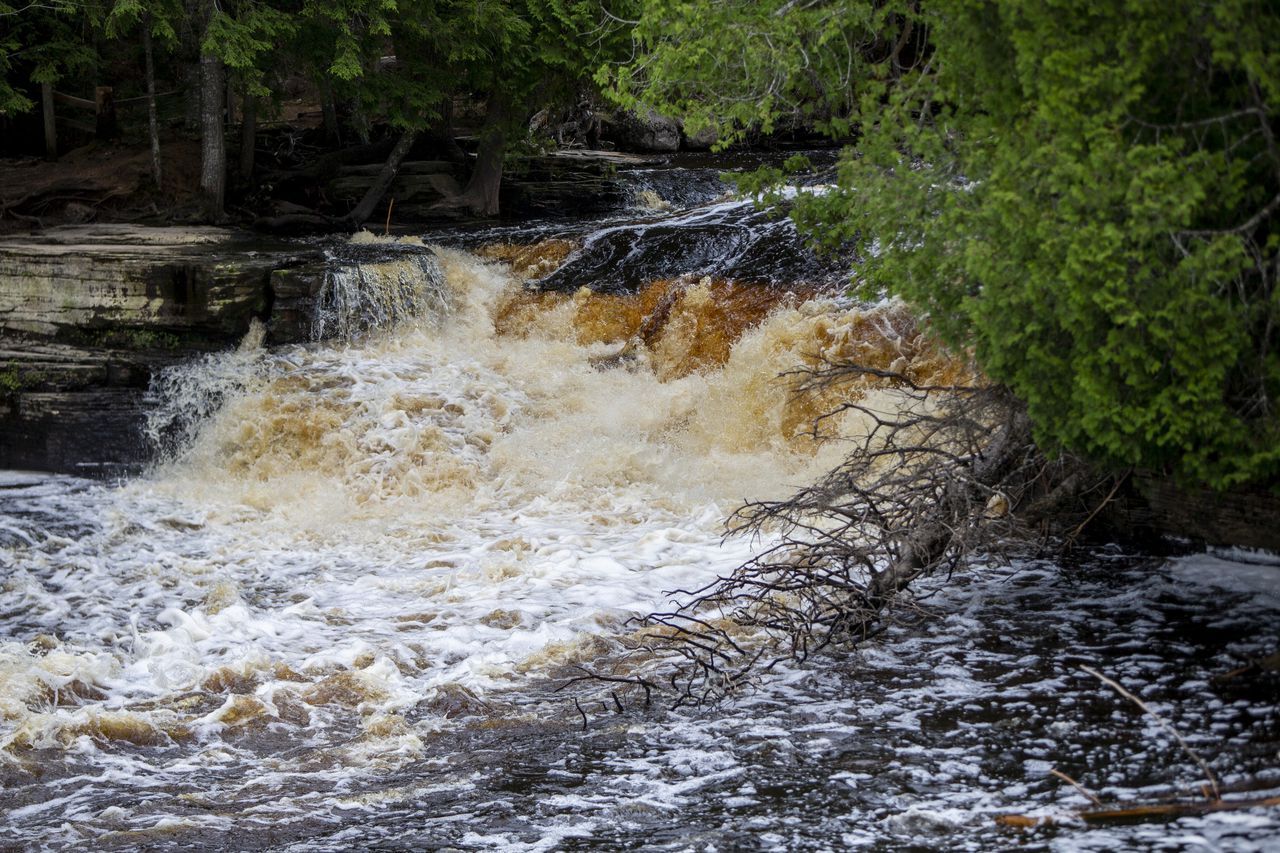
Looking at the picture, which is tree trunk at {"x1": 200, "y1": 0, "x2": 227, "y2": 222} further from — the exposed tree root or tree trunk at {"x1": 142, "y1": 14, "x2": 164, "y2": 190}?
the exposed tree root

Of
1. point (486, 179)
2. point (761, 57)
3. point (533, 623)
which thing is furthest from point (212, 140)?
point (761, 57)

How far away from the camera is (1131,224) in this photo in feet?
14.4

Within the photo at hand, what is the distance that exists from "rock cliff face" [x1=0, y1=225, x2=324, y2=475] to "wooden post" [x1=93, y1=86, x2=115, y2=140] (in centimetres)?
541

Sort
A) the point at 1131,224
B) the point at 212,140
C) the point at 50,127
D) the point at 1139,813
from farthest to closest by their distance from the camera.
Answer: the point at 50,127 → the point at 212,140 → the point at 1131,224 → the point at 1139,813

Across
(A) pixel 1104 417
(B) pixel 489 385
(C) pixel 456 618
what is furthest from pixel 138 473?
(A) pixel 1104 417

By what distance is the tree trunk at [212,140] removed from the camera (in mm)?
15180

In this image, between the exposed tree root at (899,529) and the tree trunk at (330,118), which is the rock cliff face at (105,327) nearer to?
the tree trunk at (330,118)

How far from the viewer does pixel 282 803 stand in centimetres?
521

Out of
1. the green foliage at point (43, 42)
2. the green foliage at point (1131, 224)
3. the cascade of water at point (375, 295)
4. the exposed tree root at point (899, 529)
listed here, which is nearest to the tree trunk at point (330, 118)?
the green foliage at point (43, 42)

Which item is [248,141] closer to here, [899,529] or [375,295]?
[375,295]

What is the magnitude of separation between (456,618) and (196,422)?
212 inches

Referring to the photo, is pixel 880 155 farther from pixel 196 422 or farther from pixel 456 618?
pixel 196 422

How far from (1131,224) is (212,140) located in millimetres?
13629

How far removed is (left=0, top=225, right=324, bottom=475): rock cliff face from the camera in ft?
39.0
